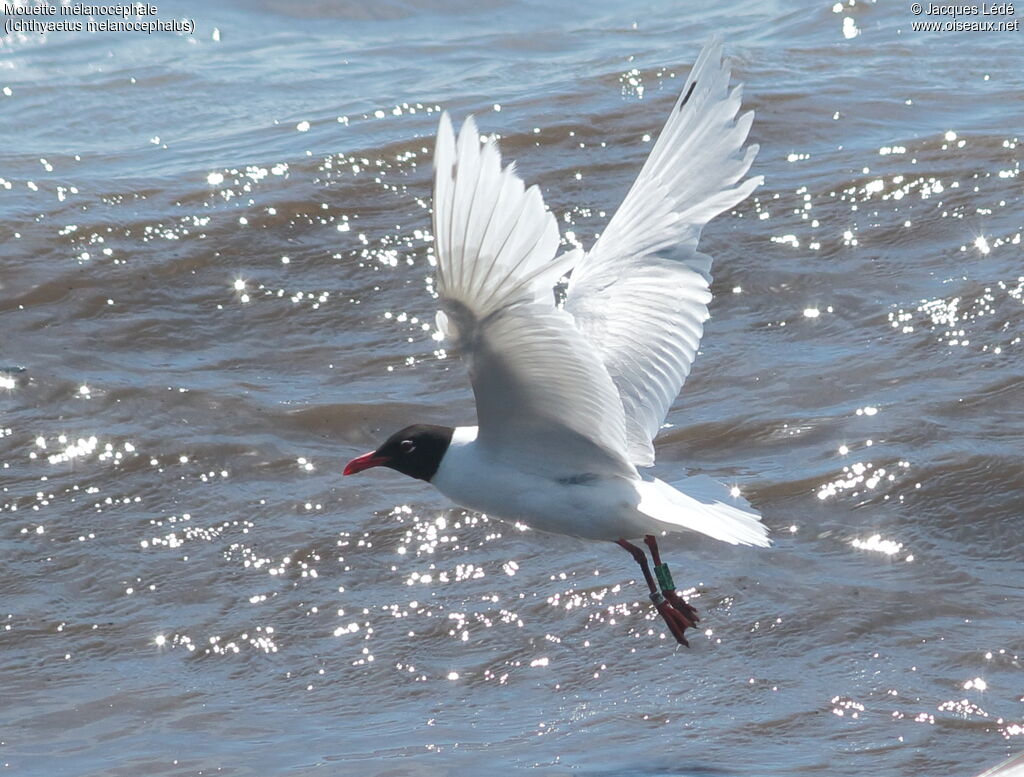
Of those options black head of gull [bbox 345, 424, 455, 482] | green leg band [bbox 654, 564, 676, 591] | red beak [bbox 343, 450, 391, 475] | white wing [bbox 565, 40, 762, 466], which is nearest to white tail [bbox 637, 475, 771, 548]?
white wing [bbox 565, 40, 762, 466]

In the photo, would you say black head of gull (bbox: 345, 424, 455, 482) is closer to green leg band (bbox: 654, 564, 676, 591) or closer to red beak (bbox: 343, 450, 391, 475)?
Result: red beak (bbox: 343, 450, 391, 475)

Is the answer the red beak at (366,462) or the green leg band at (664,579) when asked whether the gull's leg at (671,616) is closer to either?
the green leg band at (664,579)

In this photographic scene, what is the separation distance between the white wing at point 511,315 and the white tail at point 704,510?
188 millimetres

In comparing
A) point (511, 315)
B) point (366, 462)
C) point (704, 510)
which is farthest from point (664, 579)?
point (511, 315)

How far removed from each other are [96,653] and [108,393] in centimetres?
204

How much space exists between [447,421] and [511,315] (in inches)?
130

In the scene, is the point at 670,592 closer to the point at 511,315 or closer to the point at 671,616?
the point at 671,616

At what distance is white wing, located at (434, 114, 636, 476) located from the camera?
317cm

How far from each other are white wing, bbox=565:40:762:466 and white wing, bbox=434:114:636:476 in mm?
423

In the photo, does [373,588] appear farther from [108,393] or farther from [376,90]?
[376,90]

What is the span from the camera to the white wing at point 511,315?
3.17 meters

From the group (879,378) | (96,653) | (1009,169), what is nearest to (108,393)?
(96,653)

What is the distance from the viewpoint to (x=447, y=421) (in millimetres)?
6742

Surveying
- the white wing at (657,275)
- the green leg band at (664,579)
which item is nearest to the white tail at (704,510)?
the white wing at (657,275)
